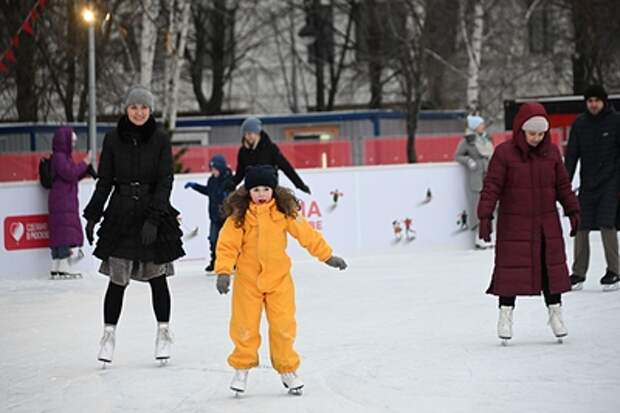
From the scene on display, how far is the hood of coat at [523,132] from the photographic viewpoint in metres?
9.38

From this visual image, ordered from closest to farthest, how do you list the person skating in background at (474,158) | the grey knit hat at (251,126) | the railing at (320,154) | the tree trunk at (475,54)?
1. the grey knit hat at (251,126)
2. the person skating in background at (474,158)
3. the railing at (320,154)
4. the tree trunk at (475,54)

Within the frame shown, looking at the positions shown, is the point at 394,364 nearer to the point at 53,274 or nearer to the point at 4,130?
the point at 53,274

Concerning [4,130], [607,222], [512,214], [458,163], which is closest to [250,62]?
[4,130]

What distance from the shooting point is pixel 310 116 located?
120 feet

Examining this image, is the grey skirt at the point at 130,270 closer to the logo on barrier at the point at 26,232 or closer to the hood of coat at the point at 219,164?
the hood of coat at the point at 219,164

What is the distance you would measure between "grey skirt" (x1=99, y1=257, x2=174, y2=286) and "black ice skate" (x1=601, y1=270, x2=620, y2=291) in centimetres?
478

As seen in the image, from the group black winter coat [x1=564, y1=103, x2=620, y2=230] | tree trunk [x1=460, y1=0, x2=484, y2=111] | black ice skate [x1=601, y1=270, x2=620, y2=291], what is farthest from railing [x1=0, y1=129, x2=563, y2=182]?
black ice skate [x1=601, y1=270, x2=620, y2=291]

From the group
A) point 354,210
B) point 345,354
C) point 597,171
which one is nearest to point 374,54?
point 354,210

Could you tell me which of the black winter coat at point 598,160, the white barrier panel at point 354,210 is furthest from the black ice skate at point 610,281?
the white barrier panel at point 354,210

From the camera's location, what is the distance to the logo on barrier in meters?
15.6

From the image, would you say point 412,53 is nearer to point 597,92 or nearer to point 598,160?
point 598,160

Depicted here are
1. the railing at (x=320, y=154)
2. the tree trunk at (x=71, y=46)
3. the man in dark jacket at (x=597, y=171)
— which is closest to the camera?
the man in dark jacket at (x=597, y=171)

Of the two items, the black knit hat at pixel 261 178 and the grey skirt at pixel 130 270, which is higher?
the black knit hat at pixel 261 178

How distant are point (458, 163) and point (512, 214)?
8.64m
